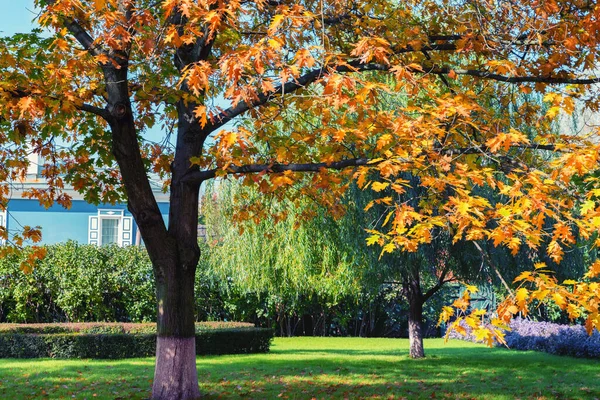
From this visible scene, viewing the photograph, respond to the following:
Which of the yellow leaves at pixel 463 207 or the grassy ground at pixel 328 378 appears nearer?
the yellow leaves at pixel 463 207

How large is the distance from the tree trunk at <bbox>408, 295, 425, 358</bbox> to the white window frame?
16112 millimetres

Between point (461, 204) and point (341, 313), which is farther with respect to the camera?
point (341, 313)

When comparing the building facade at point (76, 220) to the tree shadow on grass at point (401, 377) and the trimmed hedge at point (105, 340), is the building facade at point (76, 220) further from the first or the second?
the tree shadow on grass at point (401, 377)

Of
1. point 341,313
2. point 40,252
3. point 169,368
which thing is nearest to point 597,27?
point 169,368

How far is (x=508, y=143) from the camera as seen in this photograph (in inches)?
252

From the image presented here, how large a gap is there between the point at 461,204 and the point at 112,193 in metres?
6.25

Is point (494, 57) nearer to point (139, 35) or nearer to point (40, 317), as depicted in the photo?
point (139, 35)

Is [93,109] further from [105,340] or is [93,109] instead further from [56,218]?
[56,218]

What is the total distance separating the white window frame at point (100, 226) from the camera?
29312 millimetres

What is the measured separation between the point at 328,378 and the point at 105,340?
5749mm

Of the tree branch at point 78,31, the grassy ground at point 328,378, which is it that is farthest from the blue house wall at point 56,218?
the tree branch at point 78,31

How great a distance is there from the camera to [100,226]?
29.4 m

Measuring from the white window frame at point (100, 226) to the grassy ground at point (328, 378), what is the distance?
14188 millimetres

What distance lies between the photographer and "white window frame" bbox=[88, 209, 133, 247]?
29312 mm
